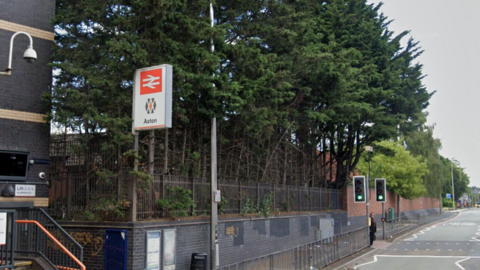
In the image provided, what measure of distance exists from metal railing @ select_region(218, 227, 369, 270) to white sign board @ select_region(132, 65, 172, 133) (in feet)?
14.9

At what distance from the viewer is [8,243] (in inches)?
473

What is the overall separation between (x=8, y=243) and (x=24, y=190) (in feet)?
12.5

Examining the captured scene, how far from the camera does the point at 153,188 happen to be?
15430mm

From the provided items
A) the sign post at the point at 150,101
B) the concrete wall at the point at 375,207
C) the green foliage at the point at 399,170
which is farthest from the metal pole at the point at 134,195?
the green foliage at the point at 399,170

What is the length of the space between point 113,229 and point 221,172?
856 cm

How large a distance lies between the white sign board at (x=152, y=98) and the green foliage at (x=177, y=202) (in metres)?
2.72

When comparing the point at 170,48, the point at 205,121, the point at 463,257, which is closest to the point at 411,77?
the point at 463,257

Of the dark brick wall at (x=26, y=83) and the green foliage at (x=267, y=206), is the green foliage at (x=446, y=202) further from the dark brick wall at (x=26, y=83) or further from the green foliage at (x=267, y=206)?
the dark brick wall at (x=26, y=83)

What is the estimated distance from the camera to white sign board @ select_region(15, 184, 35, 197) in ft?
50.5

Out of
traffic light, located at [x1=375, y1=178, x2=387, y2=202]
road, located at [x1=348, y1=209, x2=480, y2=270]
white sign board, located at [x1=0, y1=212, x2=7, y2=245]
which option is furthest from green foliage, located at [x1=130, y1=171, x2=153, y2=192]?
traffic light, located at [x1=375, y1=178, x2=387, y2=202]

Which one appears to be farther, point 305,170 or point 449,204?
point 449,204

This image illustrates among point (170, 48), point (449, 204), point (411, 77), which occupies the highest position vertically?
point (411, 77)

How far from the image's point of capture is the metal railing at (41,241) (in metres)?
13.5

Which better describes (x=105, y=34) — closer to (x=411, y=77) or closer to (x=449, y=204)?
(x=411, y=77)
